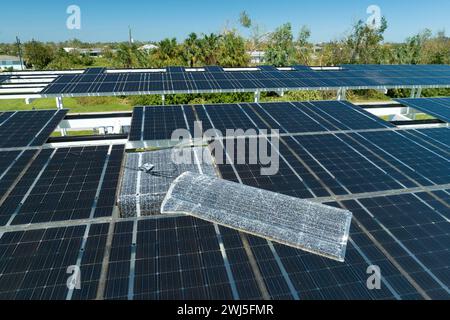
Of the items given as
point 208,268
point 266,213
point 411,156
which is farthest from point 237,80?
point 208,268

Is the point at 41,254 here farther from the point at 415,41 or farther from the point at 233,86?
the point at 415,41

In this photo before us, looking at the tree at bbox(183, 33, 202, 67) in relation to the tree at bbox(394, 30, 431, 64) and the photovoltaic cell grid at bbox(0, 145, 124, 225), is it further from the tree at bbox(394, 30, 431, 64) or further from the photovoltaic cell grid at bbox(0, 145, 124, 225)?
the photovoltaic cell grid at bbox(0, 145, 124, 225)

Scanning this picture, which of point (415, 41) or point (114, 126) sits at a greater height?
point (415, 41)

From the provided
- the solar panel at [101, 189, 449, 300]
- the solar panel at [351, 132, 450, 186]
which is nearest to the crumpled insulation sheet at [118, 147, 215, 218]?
the solar panel at [101, 189, 449, 300]

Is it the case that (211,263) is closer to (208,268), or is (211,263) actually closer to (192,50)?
(208,268)
